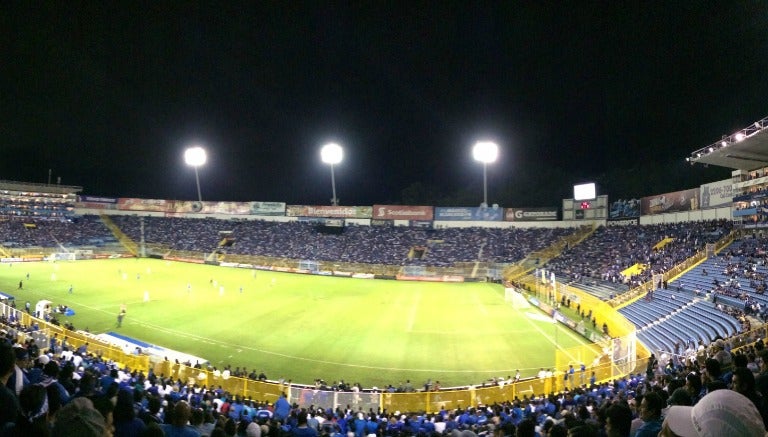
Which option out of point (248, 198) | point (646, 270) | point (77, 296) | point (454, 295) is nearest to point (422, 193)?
point (248, 198)

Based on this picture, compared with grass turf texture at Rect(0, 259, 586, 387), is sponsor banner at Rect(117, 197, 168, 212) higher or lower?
higher

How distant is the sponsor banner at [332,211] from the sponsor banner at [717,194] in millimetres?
45375

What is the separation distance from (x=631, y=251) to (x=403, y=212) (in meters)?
Result: 35.3

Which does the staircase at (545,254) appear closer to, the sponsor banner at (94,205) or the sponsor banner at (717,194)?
the sponsor banner at (717,194)

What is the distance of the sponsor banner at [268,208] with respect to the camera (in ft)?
261

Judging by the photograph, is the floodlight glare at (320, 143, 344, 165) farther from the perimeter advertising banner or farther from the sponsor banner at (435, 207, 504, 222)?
the perimeter advertising banner

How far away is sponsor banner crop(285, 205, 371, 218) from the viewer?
246ft

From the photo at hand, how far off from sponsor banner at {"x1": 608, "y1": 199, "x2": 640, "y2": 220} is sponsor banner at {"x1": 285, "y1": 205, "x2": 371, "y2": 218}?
35.8m

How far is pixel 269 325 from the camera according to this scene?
29.0m

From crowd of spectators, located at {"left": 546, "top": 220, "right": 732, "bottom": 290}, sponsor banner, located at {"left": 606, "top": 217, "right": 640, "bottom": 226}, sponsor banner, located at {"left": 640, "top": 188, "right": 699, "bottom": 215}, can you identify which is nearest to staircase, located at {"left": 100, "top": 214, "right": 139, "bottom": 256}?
crowd of spectators, located at {"left": 546, "top": 220, "right": 732, "bottom": 290}

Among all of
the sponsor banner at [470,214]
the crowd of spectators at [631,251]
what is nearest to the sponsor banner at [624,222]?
the crowd of spectators at [631,251]

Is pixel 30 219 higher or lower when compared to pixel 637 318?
higher

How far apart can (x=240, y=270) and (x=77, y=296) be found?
25697 mm

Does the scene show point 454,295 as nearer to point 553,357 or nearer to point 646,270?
point 646,270
